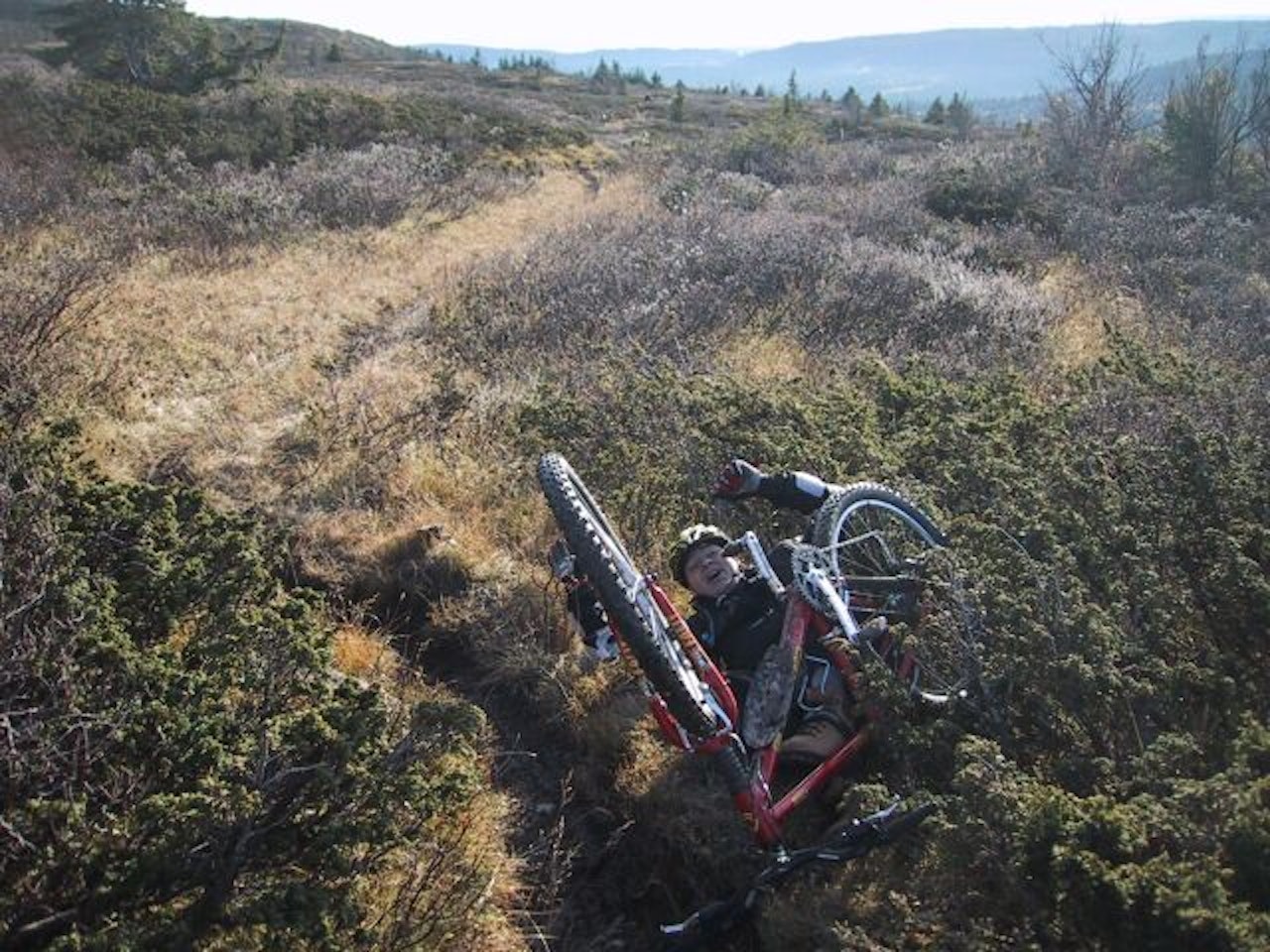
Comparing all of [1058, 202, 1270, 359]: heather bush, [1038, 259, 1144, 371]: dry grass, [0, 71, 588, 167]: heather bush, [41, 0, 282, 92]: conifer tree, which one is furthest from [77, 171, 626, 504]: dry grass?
[41, 0, 282, 92]: conifer tree

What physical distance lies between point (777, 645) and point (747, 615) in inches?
17.1

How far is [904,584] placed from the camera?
4.63 metres

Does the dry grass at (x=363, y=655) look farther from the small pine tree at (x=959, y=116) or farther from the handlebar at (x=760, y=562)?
the small pine tree at (x=959, y=116)

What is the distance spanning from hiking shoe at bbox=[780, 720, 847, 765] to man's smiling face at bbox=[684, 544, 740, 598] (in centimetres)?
76

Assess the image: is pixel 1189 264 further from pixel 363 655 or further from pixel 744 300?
pixel 363 655

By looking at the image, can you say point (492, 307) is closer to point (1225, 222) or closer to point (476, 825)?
point (476, 825)

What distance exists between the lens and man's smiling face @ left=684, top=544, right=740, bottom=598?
4.57m

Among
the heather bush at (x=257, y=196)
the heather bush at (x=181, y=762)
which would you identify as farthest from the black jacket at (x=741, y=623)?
the heather bush at (x=257, y=196)

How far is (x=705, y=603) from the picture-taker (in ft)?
15.2

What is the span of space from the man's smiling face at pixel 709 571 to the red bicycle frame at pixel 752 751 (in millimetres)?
401

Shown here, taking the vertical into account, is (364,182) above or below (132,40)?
below

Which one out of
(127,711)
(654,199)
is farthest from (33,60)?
(127,711)

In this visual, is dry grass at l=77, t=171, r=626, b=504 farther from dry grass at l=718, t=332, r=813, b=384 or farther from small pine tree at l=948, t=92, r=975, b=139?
small pine tree at l=948, t=92, r=975, b=139

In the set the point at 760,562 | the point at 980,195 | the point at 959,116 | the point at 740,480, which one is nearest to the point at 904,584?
the point at 760,562
